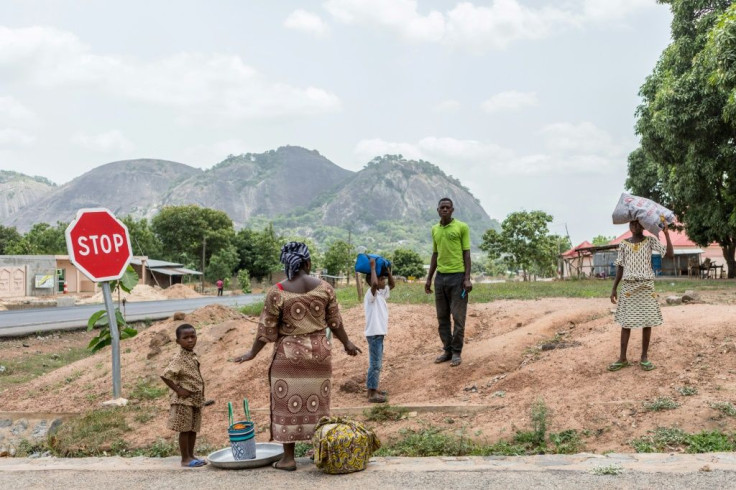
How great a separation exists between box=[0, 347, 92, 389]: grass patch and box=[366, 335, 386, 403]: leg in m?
5.97

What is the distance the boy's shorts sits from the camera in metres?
5.04

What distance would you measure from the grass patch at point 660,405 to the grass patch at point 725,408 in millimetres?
287

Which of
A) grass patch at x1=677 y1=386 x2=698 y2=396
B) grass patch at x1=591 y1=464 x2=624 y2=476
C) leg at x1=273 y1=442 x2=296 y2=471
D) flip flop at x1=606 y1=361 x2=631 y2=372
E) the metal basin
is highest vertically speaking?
flip flop at x1=606 y1=361 x2=631 y2=372

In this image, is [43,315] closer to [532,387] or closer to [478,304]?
[478,304]

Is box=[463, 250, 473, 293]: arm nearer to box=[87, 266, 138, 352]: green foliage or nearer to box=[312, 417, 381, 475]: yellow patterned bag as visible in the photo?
box=[312, 417, 381, 475]: yellow patterned bag

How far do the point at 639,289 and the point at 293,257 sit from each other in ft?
12.3

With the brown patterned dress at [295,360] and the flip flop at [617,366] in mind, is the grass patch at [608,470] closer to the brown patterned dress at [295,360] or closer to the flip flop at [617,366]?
the brown patterned dress at [295,360]

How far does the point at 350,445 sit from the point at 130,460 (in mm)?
2006

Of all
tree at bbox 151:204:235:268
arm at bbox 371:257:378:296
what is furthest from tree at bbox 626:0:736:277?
tree at bbox 151:204:235:268

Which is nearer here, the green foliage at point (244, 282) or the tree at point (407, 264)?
the green foliage at point (244, 282)

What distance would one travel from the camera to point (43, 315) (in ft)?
71.2

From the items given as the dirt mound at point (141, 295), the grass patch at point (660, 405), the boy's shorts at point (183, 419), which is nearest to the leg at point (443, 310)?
the grass patch at point (660, 405)

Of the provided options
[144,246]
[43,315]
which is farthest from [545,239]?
[144,246]

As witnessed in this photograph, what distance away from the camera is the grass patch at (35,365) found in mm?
11086
